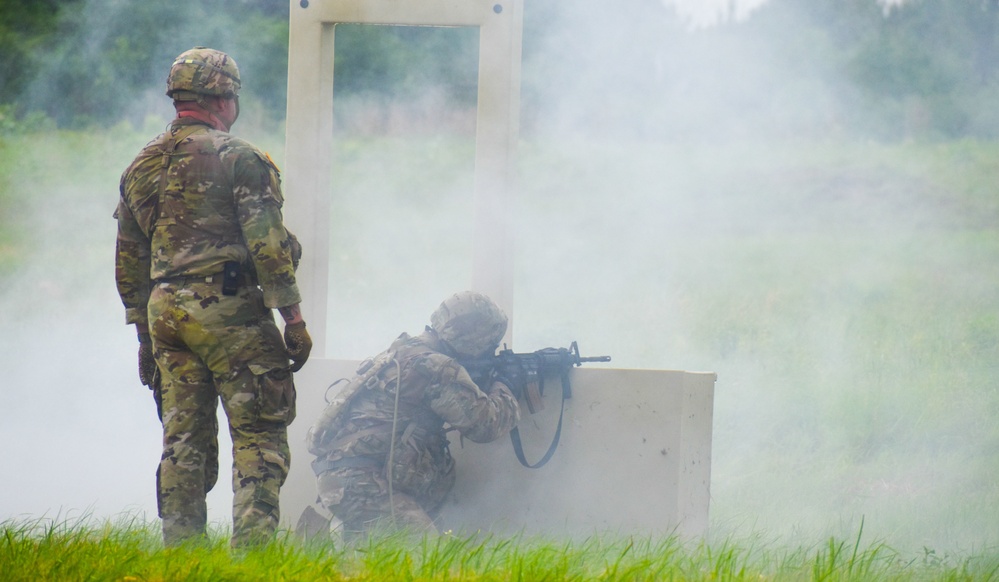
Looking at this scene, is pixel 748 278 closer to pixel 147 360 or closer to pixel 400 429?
pixel 400 429

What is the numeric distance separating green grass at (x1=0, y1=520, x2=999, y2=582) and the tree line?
5.85 metres

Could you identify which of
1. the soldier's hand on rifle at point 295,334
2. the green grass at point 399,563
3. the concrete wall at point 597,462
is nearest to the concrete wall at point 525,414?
the concrete wall at point 597,462

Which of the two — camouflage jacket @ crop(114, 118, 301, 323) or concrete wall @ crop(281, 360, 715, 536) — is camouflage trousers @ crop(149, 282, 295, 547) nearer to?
camouflage jacket @ crop(114, 118, 301, 323)

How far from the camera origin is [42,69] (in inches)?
450

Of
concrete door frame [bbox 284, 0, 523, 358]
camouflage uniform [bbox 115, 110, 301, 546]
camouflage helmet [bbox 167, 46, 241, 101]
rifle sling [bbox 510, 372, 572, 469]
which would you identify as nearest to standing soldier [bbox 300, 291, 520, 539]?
rifle sling [bbox 510, 372, 572, 469]

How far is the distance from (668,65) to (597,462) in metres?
6.48

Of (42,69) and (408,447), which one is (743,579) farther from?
(42,69)

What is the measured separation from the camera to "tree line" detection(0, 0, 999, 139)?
9.80 meters

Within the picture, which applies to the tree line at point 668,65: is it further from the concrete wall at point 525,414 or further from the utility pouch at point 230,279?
the utility pouch at point 230,279

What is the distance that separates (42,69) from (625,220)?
661 centimetres

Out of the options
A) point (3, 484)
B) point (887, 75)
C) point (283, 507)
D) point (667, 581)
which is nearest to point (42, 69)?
point (3, 484)

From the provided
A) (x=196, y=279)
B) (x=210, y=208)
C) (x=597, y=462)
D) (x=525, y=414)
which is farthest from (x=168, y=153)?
(x=597, y=462)

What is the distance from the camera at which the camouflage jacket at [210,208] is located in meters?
3.81

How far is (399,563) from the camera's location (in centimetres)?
359
